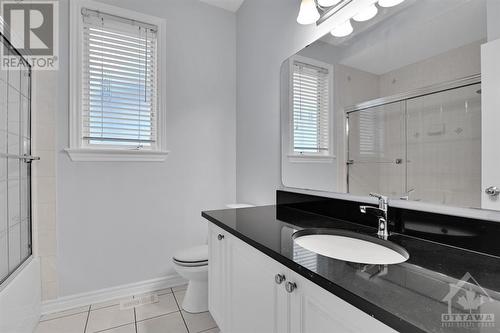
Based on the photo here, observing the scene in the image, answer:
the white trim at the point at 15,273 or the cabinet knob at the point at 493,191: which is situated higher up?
the cabinet knob at the point at 493,191

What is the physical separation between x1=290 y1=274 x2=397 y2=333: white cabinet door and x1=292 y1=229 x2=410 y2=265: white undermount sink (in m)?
0.20

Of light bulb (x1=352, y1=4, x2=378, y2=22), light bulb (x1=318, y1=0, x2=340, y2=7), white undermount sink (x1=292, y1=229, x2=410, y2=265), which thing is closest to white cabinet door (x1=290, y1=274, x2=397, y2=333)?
white undermount sink (x1=292, y1=229, x2=410, y2=265)

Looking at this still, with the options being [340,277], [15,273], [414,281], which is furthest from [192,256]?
[414,281]

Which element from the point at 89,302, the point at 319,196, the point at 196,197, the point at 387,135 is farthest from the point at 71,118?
the point at 387,135

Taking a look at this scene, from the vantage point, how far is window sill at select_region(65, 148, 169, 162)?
1919mm

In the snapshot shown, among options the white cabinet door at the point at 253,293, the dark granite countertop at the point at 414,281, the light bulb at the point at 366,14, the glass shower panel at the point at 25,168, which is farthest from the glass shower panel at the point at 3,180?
the light bulb at the point at 366,14

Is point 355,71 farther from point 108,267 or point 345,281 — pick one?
point 108,267

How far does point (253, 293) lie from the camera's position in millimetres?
1078

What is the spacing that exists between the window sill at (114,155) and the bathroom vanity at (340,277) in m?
0.97

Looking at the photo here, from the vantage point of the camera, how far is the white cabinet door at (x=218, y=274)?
1.36 meters

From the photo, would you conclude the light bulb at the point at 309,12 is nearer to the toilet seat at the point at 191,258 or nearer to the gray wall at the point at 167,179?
the gray wall at the point at 167,179

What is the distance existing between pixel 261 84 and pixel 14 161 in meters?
1.79

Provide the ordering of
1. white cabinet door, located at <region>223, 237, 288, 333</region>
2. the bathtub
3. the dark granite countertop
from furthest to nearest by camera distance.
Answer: the bathtub
white cabinet door, located at <region>223, 237, 288, 333</region>
the dark granite countertop

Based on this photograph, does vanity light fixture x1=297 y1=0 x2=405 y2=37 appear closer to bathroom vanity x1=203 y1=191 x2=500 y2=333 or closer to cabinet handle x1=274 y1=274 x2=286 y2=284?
bathroom vanity x1=203 y1=191 x2=500 y2=333
